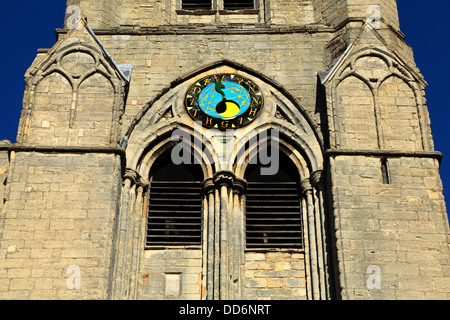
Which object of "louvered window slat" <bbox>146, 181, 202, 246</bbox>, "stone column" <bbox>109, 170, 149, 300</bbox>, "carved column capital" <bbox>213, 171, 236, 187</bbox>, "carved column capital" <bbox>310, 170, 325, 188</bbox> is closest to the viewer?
"stone column" <bbox>109, 170, 149, 300</bbox>

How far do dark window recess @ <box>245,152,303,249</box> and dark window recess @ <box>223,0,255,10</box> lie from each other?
448cm

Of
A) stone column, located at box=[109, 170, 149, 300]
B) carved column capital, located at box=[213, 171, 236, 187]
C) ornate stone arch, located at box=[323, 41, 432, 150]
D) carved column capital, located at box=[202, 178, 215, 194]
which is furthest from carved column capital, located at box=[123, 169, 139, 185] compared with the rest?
ornate stone arch, located at box=[323, 41, 432, 150]

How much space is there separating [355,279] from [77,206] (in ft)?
14.1

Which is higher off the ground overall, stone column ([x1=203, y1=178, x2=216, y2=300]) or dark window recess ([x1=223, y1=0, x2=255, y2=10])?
dark window recess ([x1=223, y1=0, x2=255, y2=10])

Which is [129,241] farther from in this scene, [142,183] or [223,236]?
[223,236]

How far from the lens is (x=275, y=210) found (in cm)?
1842

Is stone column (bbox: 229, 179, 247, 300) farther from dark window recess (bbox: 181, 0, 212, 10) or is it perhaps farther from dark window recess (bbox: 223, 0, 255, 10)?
dark window recess (bbox: 181, 0, 212, 10)

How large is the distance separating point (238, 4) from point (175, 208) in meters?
5.49

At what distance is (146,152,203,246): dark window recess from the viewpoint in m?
17.8

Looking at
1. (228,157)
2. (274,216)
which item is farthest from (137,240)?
(274,216)

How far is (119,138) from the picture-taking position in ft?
59.5
